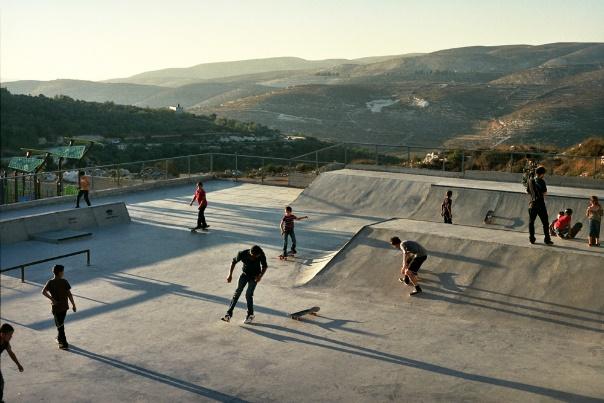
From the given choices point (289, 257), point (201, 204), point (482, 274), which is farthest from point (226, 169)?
point (482, 274)

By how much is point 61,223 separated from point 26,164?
20.4ft

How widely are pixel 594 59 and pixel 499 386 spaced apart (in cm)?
18158

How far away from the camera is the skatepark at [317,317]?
402 inches

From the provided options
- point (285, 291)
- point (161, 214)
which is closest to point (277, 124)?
point (161, 214)

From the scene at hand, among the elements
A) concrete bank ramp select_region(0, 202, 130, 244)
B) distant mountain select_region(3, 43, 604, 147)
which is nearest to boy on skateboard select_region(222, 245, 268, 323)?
concrete bank ramp select_region(0, 202, 130, 244)

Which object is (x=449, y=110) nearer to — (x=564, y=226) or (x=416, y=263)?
(x=564, y=226)

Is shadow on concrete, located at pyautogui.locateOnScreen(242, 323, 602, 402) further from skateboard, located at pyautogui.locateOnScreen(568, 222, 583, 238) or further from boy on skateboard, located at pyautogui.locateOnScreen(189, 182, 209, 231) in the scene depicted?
boy on skateboard, located at pyautogui.locateOnScreen(189, 182, 209, 231)

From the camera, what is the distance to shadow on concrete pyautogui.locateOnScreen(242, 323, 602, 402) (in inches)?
392

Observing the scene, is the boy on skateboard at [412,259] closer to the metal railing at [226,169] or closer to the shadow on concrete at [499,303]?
the shadow on concrete at [499,303]

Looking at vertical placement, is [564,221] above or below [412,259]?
above

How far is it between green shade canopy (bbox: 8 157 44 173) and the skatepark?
516 cm

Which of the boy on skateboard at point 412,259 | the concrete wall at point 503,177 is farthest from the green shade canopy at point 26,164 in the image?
the boy on skateboard at point 412,259

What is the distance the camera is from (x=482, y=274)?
1445 cm

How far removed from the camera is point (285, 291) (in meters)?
15.0
